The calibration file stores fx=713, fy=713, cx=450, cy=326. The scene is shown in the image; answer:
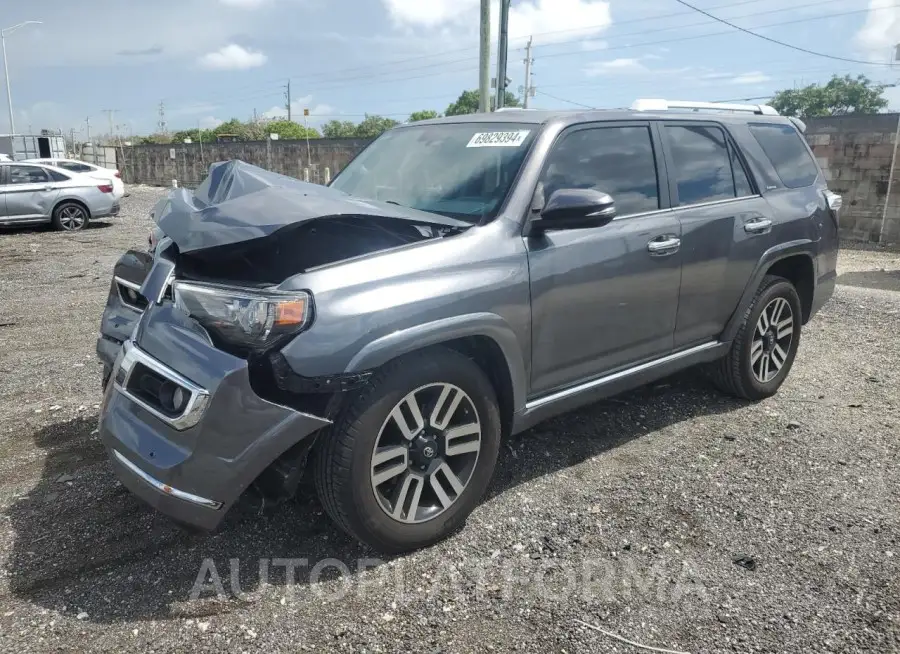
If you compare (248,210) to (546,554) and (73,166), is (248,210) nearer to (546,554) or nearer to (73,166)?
(546,554)

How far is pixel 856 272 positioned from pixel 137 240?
Result: 13085mm

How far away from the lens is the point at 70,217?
1564 centimetres

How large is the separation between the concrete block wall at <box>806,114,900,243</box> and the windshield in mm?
13257

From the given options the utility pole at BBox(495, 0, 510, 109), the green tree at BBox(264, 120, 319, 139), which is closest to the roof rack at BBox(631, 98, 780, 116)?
the utility pole at BBox(495, 0, 510, 109)

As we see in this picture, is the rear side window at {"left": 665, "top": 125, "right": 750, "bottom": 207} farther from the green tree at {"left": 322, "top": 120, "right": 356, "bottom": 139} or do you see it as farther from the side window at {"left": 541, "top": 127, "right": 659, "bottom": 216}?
the green tree at {"left": 322, "top": 120, "right": 356, "bottom": 139}

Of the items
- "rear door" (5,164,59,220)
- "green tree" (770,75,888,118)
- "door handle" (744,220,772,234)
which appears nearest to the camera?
"door handle" (744,220,772,234)

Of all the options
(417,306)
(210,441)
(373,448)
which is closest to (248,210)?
(417,306)

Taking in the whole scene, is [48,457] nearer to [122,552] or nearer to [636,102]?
[122,552]

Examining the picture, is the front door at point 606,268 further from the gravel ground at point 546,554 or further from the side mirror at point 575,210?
the gravel ground at point 546,554

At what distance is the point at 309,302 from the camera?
2.59 m

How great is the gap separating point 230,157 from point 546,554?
35.5m

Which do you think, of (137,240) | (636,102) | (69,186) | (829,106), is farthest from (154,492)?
(829,106)

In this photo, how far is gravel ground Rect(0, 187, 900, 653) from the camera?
8.38ft

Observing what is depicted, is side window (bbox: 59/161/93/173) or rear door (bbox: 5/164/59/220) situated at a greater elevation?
side window (bbox: 59/161/93/173)
